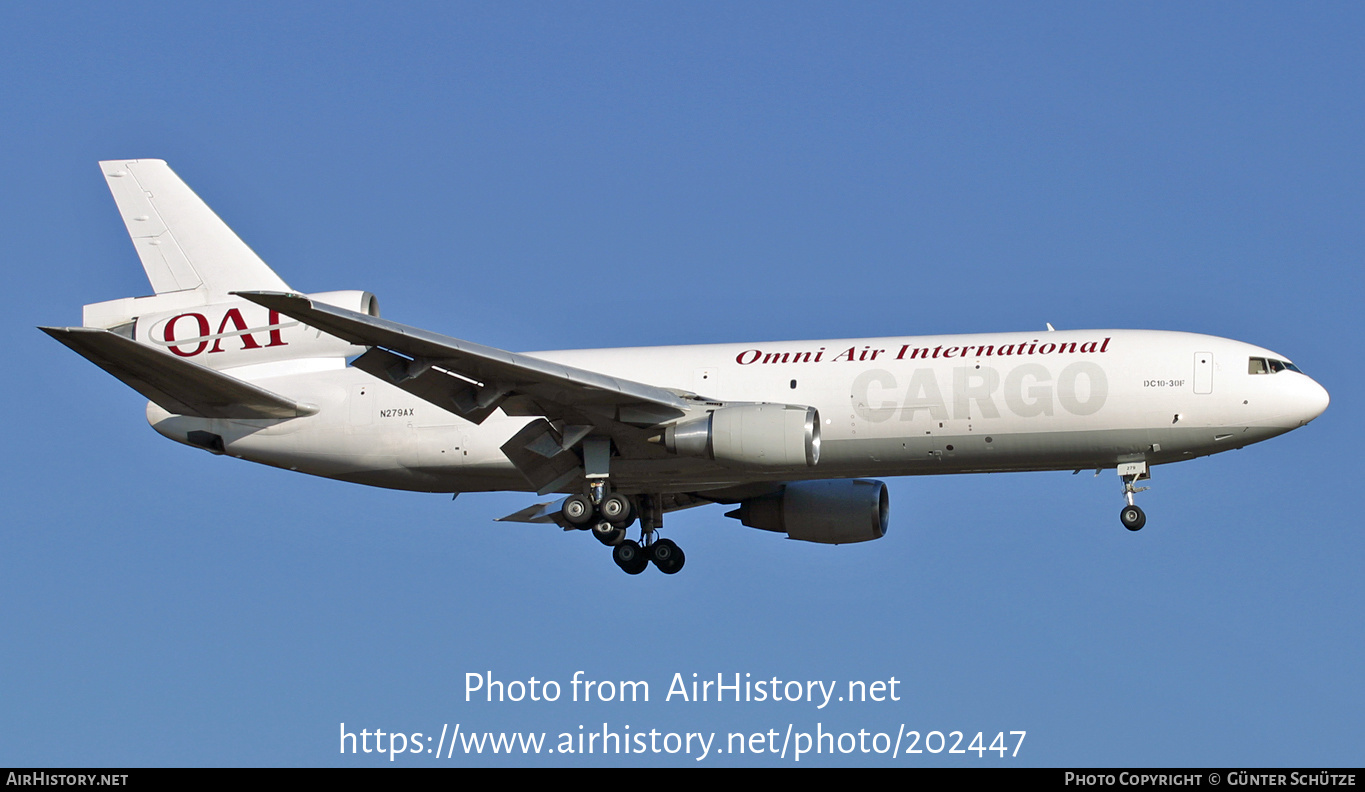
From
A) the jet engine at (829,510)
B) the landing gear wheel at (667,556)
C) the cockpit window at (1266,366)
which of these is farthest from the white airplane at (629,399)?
the jet engine at (829,510)

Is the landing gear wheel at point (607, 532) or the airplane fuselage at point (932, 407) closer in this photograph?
the airplane fuselage at point (932, 407)

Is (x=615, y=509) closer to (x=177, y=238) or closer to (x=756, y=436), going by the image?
(x=756, y=436)

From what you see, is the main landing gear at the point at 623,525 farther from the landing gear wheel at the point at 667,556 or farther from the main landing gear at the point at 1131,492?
the main landing gear at the point at 1131,492

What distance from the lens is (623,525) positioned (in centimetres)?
3706

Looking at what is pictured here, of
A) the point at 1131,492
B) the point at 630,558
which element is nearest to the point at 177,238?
the point at 630,558

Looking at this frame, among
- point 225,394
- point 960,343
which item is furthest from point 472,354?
point 960,343

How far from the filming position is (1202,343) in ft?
118

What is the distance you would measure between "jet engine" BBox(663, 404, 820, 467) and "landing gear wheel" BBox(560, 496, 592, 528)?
283cm

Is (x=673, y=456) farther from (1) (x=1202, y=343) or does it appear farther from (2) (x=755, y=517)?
(1) (x=1202, y=343)

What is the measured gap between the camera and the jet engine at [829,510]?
40.8 metres

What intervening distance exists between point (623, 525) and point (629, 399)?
3.70 m

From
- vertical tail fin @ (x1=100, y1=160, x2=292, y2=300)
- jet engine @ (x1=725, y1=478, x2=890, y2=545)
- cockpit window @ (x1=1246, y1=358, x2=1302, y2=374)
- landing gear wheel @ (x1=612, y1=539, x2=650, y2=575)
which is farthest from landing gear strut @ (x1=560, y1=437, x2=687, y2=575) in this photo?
cockpit window @ (x1=1246, y1=358, x2=1302, y2=374)

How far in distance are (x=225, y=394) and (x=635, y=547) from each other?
10.1m

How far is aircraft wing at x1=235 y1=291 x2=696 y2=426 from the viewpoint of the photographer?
31.8 metres
